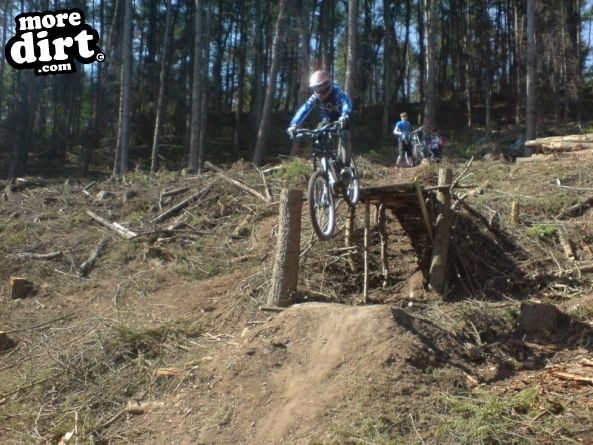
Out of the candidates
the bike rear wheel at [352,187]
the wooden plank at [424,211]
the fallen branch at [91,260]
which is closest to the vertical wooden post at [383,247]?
the wooden plank at [424,211]

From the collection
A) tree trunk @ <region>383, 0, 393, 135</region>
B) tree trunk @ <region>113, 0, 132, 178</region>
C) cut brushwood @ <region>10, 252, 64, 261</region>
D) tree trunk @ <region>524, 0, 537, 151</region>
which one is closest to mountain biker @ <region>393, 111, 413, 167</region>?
tree trunk @ <region>524, 0, 537, 151</region>

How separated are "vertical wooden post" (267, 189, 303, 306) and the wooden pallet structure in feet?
3.35

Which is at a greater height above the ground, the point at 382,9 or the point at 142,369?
the point at 382,9

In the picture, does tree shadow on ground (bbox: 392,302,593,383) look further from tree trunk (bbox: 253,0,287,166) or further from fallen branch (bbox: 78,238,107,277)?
tree trunk (bbox: 253,0,287,166)

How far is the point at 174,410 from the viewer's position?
27.8 feet

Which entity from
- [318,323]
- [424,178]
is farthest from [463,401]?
[424,178]

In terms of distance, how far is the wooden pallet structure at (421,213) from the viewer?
10.3m

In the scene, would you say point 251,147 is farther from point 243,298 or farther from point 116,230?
point 243,298

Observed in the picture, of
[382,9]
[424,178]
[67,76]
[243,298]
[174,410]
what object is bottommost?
[174,410]

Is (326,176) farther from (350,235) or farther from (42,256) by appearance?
(42,256)

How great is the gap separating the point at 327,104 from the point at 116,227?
7.79 meters

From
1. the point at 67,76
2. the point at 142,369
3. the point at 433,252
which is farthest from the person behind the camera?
the point at 67,76

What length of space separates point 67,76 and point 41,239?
2549 cm

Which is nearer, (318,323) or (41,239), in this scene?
(318,323)
